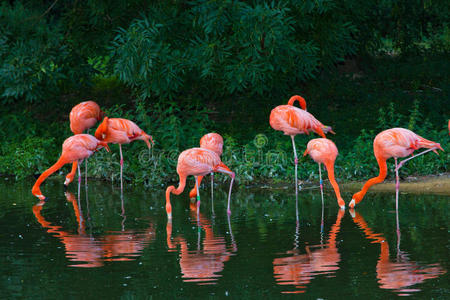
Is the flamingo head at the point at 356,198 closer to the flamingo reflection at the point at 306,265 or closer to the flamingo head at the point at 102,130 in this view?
the flamingo reflection at the point at 306,265

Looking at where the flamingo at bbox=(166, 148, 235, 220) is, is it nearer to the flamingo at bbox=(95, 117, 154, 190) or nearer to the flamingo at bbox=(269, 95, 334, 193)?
the flamingo at bbox=(269, 95, 334, 193)

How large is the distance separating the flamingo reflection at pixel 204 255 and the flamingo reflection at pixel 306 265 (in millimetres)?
518

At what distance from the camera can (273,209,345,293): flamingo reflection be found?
5.88 meters

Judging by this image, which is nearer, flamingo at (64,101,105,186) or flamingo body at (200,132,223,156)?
flamingo body at (200,132,223,156)

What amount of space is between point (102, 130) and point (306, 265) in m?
5.22

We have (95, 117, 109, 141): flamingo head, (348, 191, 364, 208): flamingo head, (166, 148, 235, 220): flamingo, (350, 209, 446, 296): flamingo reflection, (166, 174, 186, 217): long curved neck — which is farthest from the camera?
(95, 117, 109, 141): flamingo head

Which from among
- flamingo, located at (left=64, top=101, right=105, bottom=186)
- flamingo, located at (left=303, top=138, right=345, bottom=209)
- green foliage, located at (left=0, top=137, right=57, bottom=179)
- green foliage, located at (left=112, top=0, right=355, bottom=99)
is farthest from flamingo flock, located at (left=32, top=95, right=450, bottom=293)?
green foliage, located at (left=0, top=137, right=57, bottom=179)

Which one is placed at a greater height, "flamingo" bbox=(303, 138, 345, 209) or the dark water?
"flamingo" bbox=(303, 138, 345, 209)

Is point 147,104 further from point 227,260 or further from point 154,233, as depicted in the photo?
point 227,260

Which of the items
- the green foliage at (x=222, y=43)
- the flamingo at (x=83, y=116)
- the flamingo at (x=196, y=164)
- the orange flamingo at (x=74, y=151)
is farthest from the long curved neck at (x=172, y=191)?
the green foliage at (x=222, y=43)

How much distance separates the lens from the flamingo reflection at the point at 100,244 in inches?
264

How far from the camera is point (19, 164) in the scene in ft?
41.5

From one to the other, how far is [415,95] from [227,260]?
1016cm

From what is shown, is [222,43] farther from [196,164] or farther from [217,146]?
[196,164]
